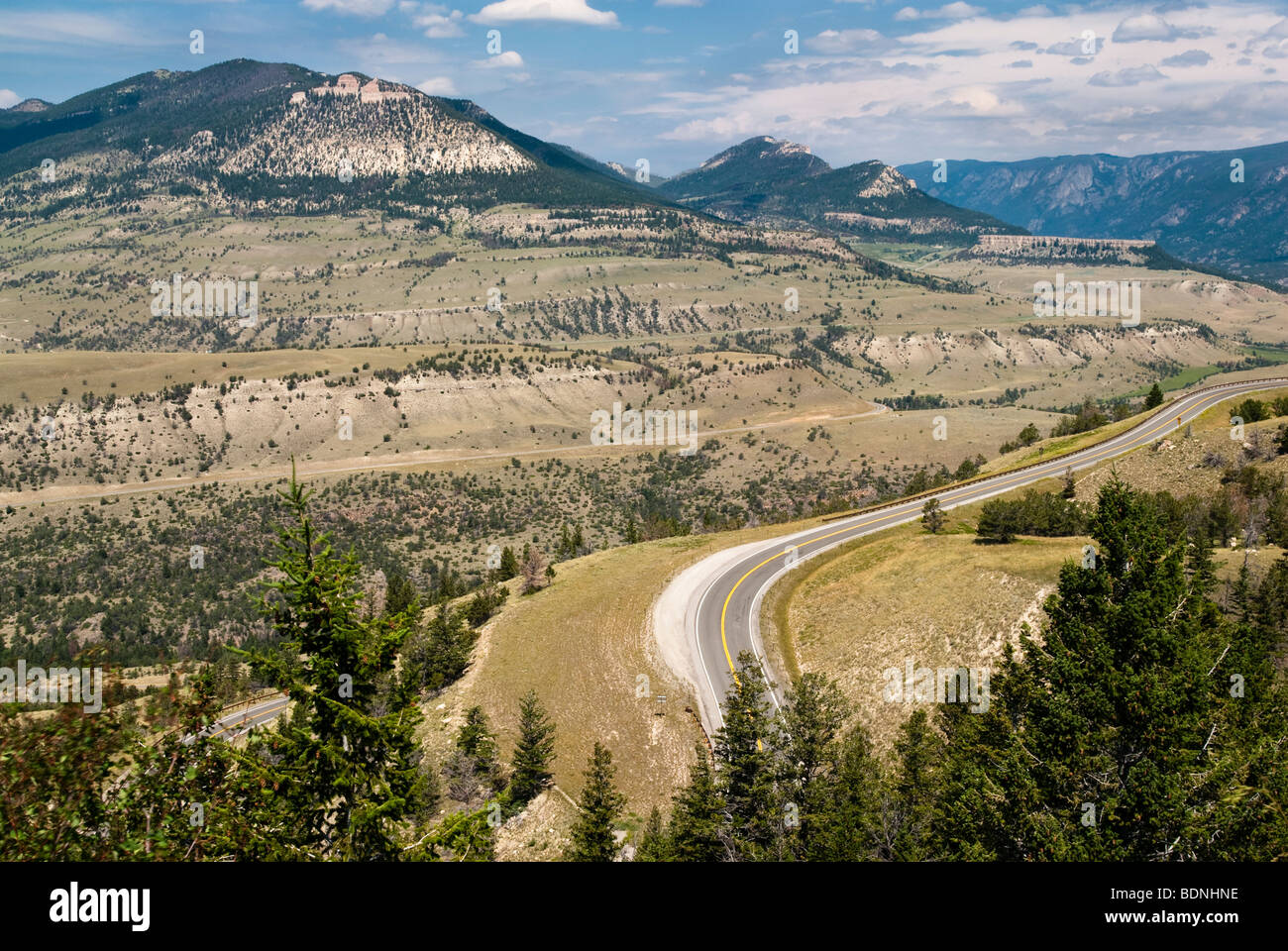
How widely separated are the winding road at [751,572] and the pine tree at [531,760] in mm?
8001

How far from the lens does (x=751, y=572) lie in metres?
56.2

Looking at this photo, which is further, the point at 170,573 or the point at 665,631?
the point at 170,573

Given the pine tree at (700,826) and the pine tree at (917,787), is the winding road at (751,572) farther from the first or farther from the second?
the pine tree at (700,826)

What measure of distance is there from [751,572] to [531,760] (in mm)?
24322

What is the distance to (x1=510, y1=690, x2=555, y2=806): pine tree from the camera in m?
35.8

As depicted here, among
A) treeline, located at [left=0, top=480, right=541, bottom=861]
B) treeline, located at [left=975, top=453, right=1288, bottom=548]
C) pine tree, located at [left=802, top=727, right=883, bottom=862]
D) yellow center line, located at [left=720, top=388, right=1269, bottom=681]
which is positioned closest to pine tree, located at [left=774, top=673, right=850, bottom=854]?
pine tree, located at [left=802, top=727, right=883, bottom=862]

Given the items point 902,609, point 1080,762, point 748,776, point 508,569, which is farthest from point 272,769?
point 508,569

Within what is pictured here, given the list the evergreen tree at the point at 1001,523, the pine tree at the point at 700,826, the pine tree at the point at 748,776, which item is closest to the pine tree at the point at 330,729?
the pine tree at the point at 700,826

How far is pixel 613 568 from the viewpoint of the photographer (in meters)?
61.9

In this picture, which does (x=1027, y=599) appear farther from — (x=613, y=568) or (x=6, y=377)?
(x=6, y=377)

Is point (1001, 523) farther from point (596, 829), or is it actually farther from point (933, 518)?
point (596, 829)
